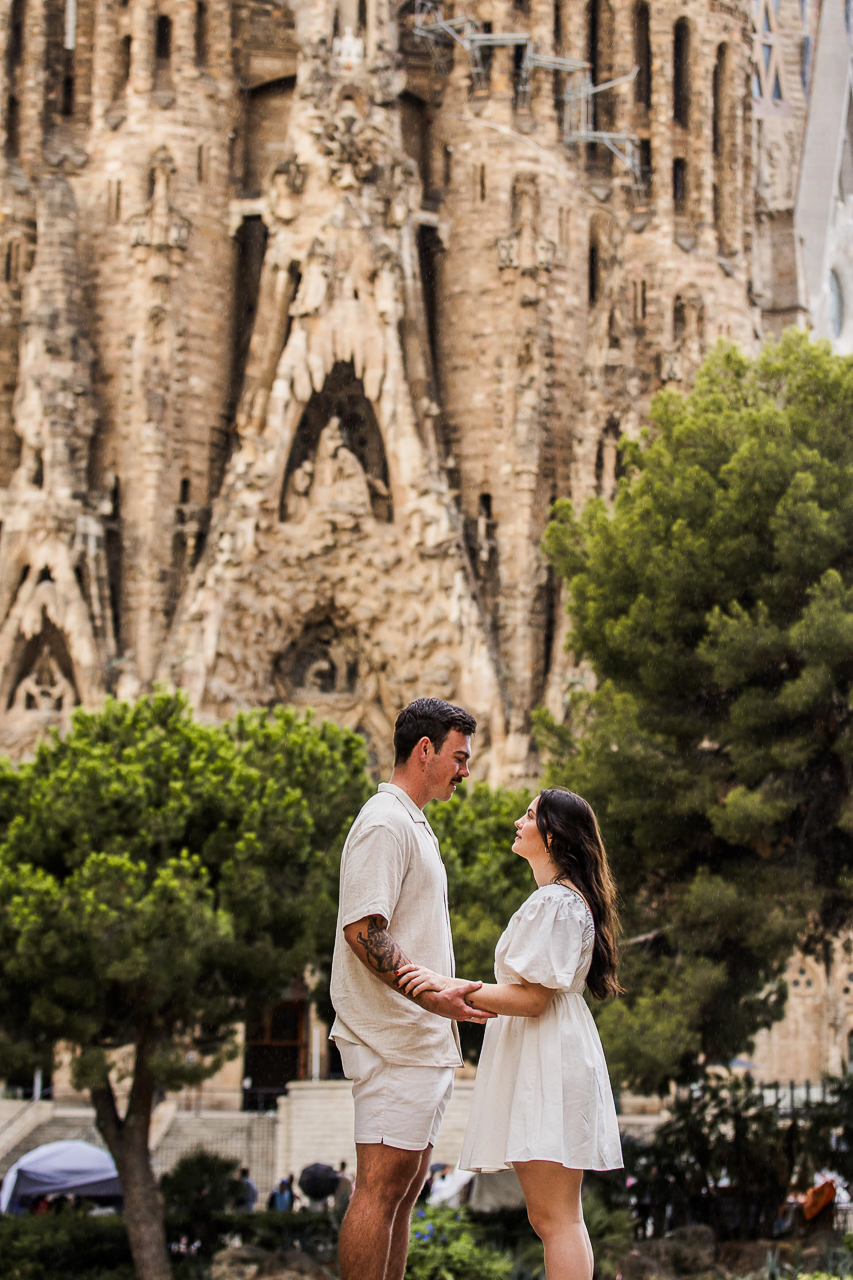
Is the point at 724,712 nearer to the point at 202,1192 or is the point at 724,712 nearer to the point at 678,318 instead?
the point at 202,1192

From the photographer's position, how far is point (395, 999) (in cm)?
500

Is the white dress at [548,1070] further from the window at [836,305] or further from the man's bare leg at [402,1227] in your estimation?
the window at [836,305]

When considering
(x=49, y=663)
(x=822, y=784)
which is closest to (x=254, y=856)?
(x=822, y=784)

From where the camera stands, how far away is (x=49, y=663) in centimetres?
2945

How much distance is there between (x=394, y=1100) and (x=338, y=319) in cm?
2625

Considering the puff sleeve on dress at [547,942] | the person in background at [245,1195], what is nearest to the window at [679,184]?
the person in background at [245,1195]

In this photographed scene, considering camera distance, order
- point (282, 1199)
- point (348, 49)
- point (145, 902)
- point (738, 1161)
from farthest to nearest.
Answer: point (348, 49) < point (282, 1199) < point (738, 1161) < point (145, 902)

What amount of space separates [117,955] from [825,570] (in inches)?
326

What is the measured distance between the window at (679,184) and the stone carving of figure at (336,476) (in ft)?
30.4

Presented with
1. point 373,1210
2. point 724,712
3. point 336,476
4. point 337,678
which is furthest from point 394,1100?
point 337,678

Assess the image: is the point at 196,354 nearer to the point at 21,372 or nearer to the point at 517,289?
the point at 21,372

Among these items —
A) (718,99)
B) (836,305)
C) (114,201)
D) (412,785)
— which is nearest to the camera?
(412,785)

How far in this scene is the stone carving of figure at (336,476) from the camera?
30.1 m

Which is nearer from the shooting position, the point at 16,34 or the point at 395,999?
the point at 395,999
